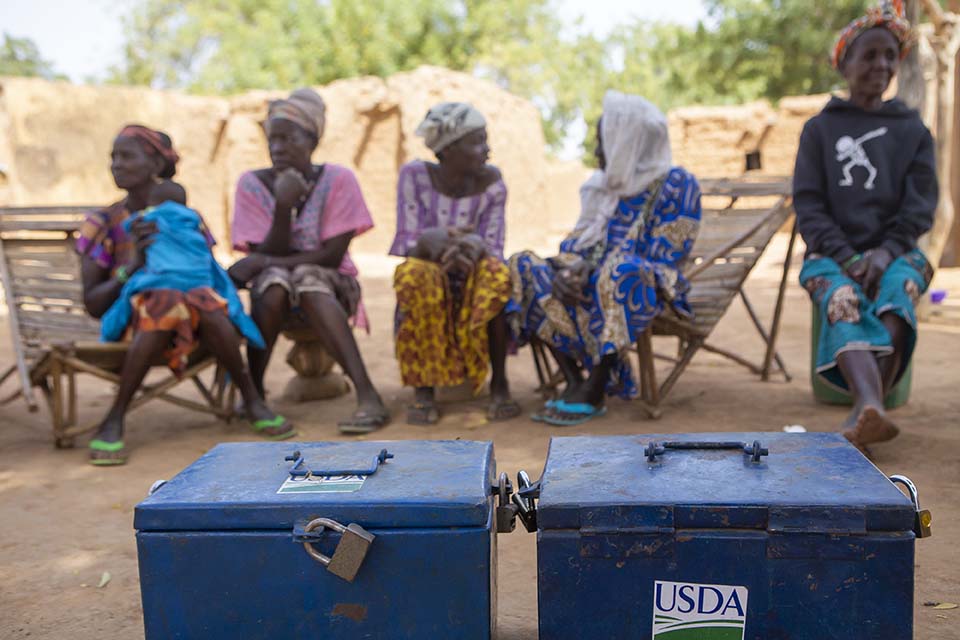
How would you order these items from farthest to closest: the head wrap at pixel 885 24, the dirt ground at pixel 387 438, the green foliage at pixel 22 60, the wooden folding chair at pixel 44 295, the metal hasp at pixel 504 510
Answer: the green foliage at pixel 22 60 < the wooden folding chair at pixel 44 295 < the head wrap at pixel 885 24 < the dirt ground at pixel 387 438 < the metal hasp at pixel 504 510

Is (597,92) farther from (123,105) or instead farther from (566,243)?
(566,243)

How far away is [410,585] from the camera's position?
5.18 ft

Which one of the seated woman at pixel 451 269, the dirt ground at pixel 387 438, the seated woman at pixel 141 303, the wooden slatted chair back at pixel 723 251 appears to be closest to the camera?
the dirt ground at pixel 387 438

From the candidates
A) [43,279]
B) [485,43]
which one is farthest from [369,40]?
[43,279]

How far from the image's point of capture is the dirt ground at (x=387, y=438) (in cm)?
222

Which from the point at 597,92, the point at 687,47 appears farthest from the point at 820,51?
the point at 597,92

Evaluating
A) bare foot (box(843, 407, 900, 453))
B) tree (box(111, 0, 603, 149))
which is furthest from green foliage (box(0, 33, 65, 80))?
bare foot (box(843, 407, 900, 453))

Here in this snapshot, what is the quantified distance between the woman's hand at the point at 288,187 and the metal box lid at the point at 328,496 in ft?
7.83

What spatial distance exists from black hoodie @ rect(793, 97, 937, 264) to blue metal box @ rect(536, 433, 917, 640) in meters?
2.35

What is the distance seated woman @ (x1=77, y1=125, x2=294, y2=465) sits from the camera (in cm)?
373

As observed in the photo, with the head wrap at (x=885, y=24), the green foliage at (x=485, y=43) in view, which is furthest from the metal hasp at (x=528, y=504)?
the green foliage at (x=485, y=43)

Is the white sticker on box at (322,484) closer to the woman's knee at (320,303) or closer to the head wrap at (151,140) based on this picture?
the woman's knee at (320,303)

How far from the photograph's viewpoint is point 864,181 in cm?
374

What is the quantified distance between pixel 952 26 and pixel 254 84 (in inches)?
674
